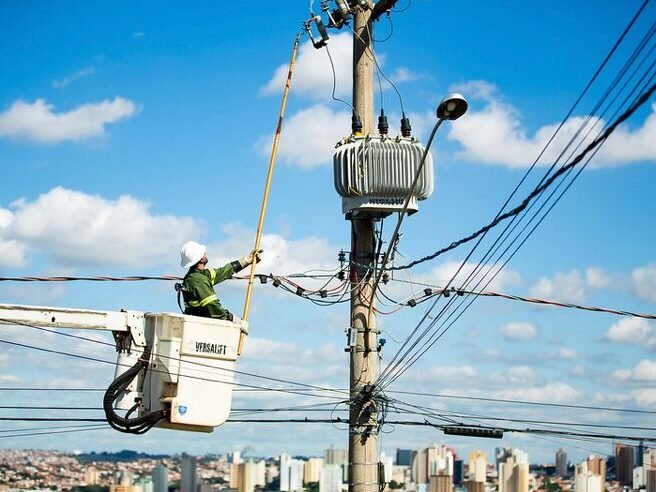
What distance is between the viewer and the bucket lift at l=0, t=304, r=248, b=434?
13023mm

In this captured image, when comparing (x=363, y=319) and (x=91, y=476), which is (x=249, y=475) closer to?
(x=91, y=476)

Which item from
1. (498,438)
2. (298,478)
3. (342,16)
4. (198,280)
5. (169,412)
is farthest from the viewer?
(298,478)

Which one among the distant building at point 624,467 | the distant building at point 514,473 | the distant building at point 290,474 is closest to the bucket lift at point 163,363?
the distant building at point 624,467

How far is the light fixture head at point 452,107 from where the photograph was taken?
12078 mm

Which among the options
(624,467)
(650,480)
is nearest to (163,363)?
(650,480)

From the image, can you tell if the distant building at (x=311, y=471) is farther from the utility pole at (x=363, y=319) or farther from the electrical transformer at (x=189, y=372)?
the electrical transformer at (x=189, y=372)

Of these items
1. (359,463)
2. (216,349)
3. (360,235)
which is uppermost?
(360,235)

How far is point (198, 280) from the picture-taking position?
1395 centimetres

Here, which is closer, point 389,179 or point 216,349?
point 216,349

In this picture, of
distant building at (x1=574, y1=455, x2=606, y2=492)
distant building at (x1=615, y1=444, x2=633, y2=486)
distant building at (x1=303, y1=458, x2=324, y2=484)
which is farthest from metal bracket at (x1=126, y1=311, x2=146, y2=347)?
distant building at (x1=303, y1=458, x2=324, y2=484)

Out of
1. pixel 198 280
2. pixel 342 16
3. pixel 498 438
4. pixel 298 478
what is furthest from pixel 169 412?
pixel 298 478

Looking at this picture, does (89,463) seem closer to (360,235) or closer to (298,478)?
(298,478)

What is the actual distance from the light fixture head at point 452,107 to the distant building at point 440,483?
163 feet

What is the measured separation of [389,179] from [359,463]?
12.4 feet
